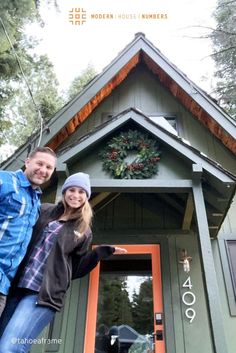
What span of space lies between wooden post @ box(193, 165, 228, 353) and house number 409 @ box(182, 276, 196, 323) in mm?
1312

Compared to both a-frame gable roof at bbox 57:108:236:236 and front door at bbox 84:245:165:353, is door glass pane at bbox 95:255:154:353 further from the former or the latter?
a-frame gable roof at bbox 57:108:236:236

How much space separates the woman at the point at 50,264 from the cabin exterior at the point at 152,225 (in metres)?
1.09

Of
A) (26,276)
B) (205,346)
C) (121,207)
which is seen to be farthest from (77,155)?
(205,346)

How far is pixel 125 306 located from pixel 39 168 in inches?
107

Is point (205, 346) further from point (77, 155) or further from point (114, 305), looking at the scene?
point (77, 155)

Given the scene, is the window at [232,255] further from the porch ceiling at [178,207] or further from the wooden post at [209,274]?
the wooden post at [209,274]

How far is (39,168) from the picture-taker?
2.00 m

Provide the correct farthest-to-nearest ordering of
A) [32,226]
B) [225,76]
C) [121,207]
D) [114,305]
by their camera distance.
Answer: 1. [225,76]
2. [121,207]
3. [114,305]
4. [32,226]

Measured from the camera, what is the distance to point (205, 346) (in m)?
3.69

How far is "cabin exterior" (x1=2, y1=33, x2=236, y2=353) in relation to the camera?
333cm

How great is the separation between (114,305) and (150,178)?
6.01 feet

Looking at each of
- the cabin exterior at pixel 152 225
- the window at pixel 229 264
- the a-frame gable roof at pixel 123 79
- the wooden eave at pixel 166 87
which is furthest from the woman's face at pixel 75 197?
the window at pixel 229 264

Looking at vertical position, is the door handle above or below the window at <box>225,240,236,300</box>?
below

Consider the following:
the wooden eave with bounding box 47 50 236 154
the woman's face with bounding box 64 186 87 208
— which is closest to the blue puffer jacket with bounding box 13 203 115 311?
the woman's face with bounding box 64 186 87 208
